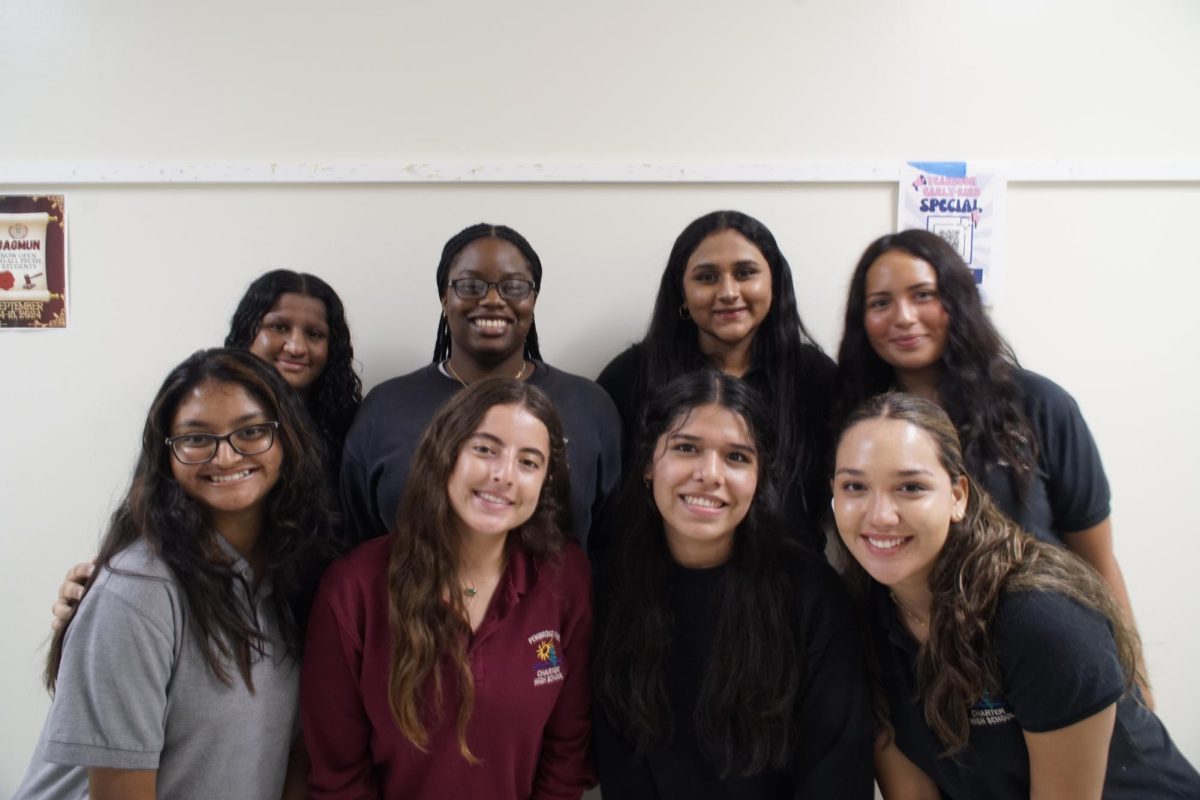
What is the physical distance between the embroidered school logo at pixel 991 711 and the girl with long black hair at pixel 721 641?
8.1 inches

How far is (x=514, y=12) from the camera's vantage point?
2.05m

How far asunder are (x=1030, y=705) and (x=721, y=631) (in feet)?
1.86

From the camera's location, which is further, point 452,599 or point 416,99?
point 416,99

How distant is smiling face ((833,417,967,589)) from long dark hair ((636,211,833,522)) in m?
0.52

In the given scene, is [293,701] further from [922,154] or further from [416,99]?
[922,154]

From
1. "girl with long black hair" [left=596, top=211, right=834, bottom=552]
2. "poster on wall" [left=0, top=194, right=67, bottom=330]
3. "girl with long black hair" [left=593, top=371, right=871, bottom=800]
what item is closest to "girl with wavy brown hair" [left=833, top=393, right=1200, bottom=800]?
"girl with long black hair" [left=593, top=371, right=871, bottom=800]

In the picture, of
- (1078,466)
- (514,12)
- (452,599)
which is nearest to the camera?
(452,599)

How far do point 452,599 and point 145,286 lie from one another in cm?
167

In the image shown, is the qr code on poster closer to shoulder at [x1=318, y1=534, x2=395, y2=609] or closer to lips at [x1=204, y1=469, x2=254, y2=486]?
shoulder at [x1=318, y1=534, x2=395, y2=609]

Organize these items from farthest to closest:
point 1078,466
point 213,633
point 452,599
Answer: point 1078,466
point 452,599
point 213,633

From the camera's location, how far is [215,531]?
130 cm

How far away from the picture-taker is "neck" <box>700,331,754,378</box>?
191 centimetres

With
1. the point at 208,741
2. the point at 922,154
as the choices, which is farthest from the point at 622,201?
the point at 208,741

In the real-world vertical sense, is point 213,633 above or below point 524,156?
below
